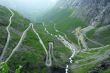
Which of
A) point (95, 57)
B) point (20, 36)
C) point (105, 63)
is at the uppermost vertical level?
point (20, 36)

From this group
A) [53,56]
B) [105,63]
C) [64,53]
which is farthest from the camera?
[64,53]

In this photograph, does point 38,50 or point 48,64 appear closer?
point 48,64

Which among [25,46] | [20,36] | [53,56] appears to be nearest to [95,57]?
[53,56]

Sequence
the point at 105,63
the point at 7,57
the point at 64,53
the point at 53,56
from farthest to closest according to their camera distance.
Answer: the point at 64,53 < the point at 53,56 < the point at 7,57 < the point at 105,63

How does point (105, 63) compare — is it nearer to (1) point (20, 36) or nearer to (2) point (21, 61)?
(2) point (21, 61)

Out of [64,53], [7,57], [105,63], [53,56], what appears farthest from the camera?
[64,53]

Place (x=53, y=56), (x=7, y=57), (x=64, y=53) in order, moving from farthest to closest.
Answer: (x=64, y=53), (x=53, y=56), (x=7, y=57)

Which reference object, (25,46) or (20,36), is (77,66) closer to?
(25,46)

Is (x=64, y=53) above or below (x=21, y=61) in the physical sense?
above

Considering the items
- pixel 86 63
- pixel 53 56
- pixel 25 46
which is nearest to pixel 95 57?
pixel 86 63
